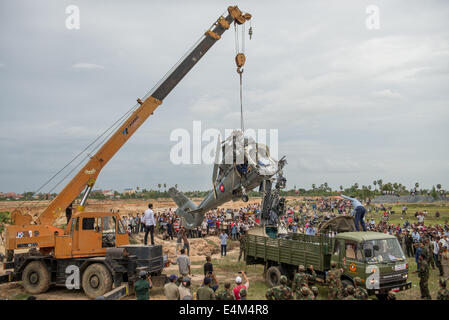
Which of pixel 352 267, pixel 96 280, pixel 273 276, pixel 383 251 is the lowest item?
pixel 273 276

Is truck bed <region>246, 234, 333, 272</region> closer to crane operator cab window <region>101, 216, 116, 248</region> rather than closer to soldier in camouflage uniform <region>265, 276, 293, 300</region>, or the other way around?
soldier in camouflage uniform <region>265, 276, 293, 300</region>

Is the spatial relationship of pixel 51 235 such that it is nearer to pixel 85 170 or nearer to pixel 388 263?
pixel 85 170

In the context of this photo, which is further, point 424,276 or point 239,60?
point 239,60

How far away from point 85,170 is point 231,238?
14303 mm

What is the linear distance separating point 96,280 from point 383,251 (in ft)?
28.9

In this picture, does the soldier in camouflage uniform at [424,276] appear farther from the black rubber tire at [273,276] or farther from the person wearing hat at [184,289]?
the person wearing hat at [184,289]

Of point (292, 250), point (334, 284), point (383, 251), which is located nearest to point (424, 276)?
point (383, 251)

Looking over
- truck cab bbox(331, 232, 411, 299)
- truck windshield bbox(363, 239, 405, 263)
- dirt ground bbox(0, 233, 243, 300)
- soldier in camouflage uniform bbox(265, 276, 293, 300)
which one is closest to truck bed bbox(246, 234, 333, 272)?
truck cab bbox(331, 232, 411, 299)

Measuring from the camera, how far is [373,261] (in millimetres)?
10070

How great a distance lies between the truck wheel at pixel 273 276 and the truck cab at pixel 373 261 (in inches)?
93.3

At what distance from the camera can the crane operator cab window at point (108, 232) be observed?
40.3 ft

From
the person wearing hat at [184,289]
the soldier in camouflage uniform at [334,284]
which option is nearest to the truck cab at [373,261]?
the soldier in camouflage uniform at [334,284]

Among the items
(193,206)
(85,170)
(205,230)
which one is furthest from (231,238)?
(85,170)

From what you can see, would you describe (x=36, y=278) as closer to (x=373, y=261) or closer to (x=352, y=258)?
(x=352, y=258)
